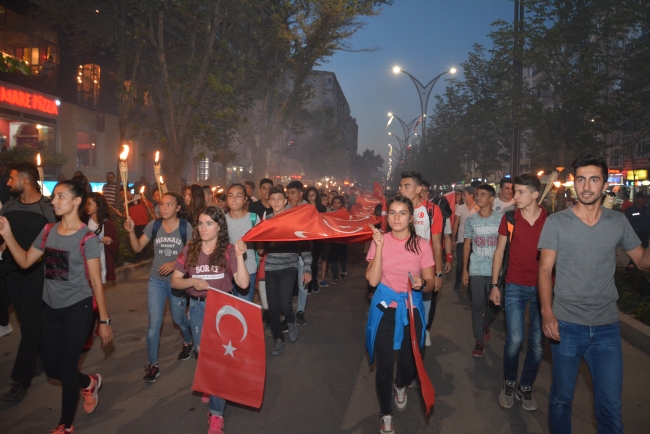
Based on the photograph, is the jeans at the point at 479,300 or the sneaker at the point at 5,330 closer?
the jeans at the point at 479,300

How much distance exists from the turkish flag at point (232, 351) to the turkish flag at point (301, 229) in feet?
3.57

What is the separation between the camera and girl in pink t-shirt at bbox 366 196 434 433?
4.36 meters

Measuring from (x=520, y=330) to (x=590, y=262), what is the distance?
1.62 m

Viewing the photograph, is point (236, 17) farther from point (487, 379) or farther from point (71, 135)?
point (487, 379)

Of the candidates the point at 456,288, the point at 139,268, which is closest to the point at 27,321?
the point at 139,268

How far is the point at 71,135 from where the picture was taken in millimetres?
A: 24484

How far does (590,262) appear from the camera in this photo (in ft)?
11.8

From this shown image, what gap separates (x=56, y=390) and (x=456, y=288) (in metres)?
7.78

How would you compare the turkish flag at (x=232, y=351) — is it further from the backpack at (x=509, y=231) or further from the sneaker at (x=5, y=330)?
the sneaker at (x=5, y=330)

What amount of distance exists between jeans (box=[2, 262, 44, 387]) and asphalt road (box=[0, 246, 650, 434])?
0.88 ft

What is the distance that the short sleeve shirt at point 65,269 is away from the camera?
14.0ft

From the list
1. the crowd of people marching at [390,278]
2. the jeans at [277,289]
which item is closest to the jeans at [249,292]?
the crowd of people marching at [390,278]

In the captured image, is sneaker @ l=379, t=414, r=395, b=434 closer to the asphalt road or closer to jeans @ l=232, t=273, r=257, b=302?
the asphalt road

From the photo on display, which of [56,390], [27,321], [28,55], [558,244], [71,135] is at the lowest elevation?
[56,390]
